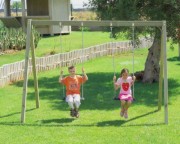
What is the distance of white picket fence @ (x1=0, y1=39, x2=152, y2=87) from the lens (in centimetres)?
1469

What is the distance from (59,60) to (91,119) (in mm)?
8642

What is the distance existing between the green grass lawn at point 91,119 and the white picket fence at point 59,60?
21.1 inches

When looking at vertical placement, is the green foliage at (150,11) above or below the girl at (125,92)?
above

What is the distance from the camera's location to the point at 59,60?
1844 centimetres

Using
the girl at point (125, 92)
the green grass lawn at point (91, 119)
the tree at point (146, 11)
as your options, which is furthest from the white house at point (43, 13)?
the girl at point (125, 92)

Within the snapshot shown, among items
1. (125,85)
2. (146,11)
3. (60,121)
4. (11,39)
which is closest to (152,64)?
(146,11)

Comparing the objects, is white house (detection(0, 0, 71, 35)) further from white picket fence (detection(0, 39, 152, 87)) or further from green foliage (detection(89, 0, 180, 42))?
green foliage (detection(89, 0, 180, 42))

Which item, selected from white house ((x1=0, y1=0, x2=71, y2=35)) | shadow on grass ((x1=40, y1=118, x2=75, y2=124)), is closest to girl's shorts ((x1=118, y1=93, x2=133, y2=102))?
shadow on grass ((x1=40, y1=118, x2=75, y2=124))

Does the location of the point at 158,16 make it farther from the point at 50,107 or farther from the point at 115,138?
the point at 115,138

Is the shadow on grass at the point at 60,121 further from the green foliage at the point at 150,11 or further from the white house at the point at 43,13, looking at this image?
the white house at the point at 43,13

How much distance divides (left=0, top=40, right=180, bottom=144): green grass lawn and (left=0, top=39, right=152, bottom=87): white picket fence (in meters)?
0.53

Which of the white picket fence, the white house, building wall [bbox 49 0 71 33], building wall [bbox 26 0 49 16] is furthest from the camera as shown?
building wall [bbox 26 0 49 16]

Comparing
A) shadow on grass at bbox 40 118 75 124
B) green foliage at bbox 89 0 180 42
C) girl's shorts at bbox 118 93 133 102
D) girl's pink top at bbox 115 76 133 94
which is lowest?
shadow on grass at bbox 40 118 75 124

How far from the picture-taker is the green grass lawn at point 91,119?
8391 mm
